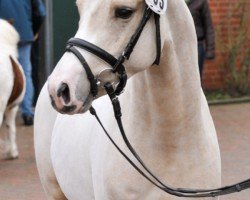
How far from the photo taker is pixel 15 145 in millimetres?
8594

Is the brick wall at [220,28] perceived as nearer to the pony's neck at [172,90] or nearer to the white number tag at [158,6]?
the pony's neck at [172,90]

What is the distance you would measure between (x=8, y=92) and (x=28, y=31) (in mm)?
1845

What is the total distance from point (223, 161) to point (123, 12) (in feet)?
17.7

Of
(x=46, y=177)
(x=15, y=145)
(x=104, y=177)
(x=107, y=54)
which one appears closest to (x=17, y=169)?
(x=15, y=145)

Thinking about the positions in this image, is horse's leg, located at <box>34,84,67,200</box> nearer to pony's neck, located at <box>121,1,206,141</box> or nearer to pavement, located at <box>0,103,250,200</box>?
pony's neck, located at <box>121,1,206,141</box>

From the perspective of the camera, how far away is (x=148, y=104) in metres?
3.53

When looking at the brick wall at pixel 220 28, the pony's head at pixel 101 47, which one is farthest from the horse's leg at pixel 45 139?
the brick wall at pixel 220 28

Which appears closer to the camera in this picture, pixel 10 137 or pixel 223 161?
pixel 223 161

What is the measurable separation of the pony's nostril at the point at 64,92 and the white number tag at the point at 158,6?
20.6 inches

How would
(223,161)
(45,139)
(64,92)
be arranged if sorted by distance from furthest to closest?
(223,161), (45,139), (64,92)

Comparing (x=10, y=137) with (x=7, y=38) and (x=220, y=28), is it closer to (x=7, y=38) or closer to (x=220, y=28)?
(x=7, y=38)

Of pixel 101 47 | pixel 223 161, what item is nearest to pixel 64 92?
pixel 101 47

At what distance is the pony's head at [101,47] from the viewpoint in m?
3.04

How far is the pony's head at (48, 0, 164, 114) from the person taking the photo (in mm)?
3041
